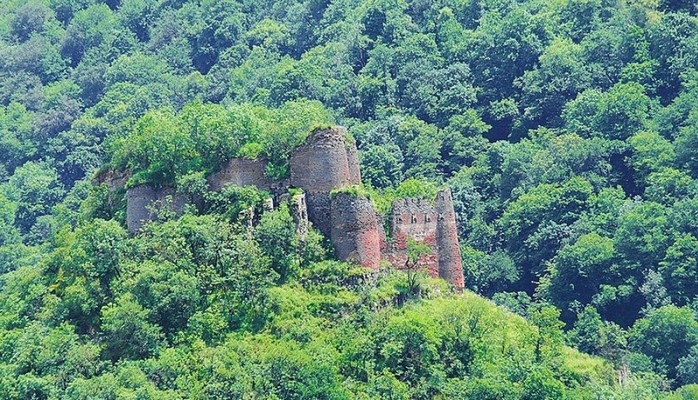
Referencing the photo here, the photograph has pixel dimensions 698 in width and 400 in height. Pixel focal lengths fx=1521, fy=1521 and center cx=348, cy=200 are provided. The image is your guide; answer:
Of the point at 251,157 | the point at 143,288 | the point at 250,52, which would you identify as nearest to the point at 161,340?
the point at 143,288

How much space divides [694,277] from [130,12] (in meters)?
88.3

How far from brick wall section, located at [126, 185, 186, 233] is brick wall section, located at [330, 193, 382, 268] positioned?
23.3ft

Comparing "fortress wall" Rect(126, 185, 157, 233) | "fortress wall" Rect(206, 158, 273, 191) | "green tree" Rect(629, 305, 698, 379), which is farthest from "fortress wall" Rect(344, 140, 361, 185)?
"green tree" Rect(629, 305, 698, 379)

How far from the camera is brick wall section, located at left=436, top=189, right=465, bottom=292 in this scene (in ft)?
223

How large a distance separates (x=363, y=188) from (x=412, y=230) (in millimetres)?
2861

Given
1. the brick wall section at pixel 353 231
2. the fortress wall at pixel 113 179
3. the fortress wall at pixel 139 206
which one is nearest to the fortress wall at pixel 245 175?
the fortress wall at pixel 139 206

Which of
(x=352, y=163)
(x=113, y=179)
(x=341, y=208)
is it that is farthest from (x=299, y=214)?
(x=113, y=179)

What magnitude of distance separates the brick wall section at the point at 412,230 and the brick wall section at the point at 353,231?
1451 mm

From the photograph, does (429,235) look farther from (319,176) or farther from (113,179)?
(113,179)

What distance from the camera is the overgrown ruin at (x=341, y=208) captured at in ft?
215

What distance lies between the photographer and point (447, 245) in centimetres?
6812

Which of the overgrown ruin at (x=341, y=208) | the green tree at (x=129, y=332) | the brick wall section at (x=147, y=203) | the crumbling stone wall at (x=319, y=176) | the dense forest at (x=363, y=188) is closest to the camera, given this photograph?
the dense forest at (x=363, y=188)

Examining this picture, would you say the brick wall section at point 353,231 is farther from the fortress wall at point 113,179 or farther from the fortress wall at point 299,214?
the fortress wall at point 113,179

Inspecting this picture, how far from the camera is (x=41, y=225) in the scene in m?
119
